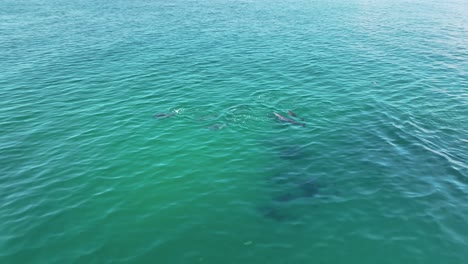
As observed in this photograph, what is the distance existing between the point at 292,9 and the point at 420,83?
58.4m

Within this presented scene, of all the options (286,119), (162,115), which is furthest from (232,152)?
(162,115)

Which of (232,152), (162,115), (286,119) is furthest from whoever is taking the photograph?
(162,115)

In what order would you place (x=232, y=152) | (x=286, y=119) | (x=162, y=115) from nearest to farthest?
(x=232, y=152) → (x=286, y=119) → (x=162, y=115)

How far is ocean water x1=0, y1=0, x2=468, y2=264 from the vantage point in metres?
17.8

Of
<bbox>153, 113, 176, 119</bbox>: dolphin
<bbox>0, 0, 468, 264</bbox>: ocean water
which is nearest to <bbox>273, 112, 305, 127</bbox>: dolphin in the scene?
<bbox>0, 0, 468, 264</bbox>: ocean water

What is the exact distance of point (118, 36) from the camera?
60156mm

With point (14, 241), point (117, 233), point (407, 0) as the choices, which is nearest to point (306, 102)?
point (117, 233)

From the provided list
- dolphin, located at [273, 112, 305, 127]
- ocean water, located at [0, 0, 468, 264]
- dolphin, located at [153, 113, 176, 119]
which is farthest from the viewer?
dolphin, located at [153, 113, 176, 119]

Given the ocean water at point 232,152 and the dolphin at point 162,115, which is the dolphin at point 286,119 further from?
the dolphin at point 162,115

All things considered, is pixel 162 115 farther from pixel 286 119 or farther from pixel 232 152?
pixel 286 119

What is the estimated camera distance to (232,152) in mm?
26234

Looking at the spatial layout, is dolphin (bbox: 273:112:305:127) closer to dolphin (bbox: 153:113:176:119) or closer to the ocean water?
the ocean water

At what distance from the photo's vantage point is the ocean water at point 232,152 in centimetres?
1777

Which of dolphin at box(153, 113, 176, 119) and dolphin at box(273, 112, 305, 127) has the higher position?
dolphin at box(273, 112, 305, 127)
